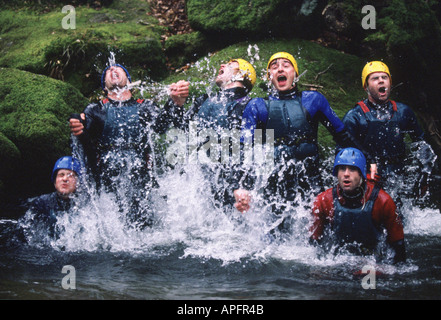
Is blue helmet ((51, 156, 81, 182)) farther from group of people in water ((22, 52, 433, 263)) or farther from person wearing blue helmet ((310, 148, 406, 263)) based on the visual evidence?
person wearing blue helmet ((310, 148, 406, 263))

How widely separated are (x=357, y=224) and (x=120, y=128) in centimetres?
305

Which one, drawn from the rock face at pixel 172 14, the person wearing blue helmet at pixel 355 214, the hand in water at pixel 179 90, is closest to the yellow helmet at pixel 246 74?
the hand in water at pixel 179 90

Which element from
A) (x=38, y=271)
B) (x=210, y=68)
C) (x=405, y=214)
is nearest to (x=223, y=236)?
(x=38, y=271)

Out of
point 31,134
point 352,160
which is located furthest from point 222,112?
point 31,134

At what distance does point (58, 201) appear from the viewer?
5668 mm

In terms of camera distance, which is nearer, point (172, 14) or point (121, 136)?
point (121, 136)

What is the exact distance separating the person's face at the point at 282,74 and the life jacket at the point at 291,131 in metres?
0.28

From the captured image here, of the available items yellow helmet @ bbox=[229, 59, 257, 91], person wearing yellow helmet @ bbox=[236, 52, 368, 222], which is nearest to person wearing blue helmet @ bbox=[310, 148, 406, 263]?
person wearing yellow helmet @ bbox=[236, 52, 368, 222]

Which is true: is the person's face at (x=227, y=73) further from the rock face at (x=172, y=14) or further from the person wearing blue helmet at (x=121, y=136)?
the rock face at (x=172, y=14)

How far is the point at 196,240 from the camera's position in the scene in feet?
18.2

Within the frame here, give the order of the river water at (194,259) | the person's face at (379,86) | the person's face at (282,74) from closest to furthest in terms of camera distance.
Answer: the river water at (194,259) < the person's face at (282,74) < the person's face at (379,86)

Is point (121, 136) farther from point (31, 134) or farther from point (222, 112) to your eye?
point (31, 134)

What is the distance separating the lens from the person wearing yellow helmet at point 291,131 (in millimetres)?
4910
